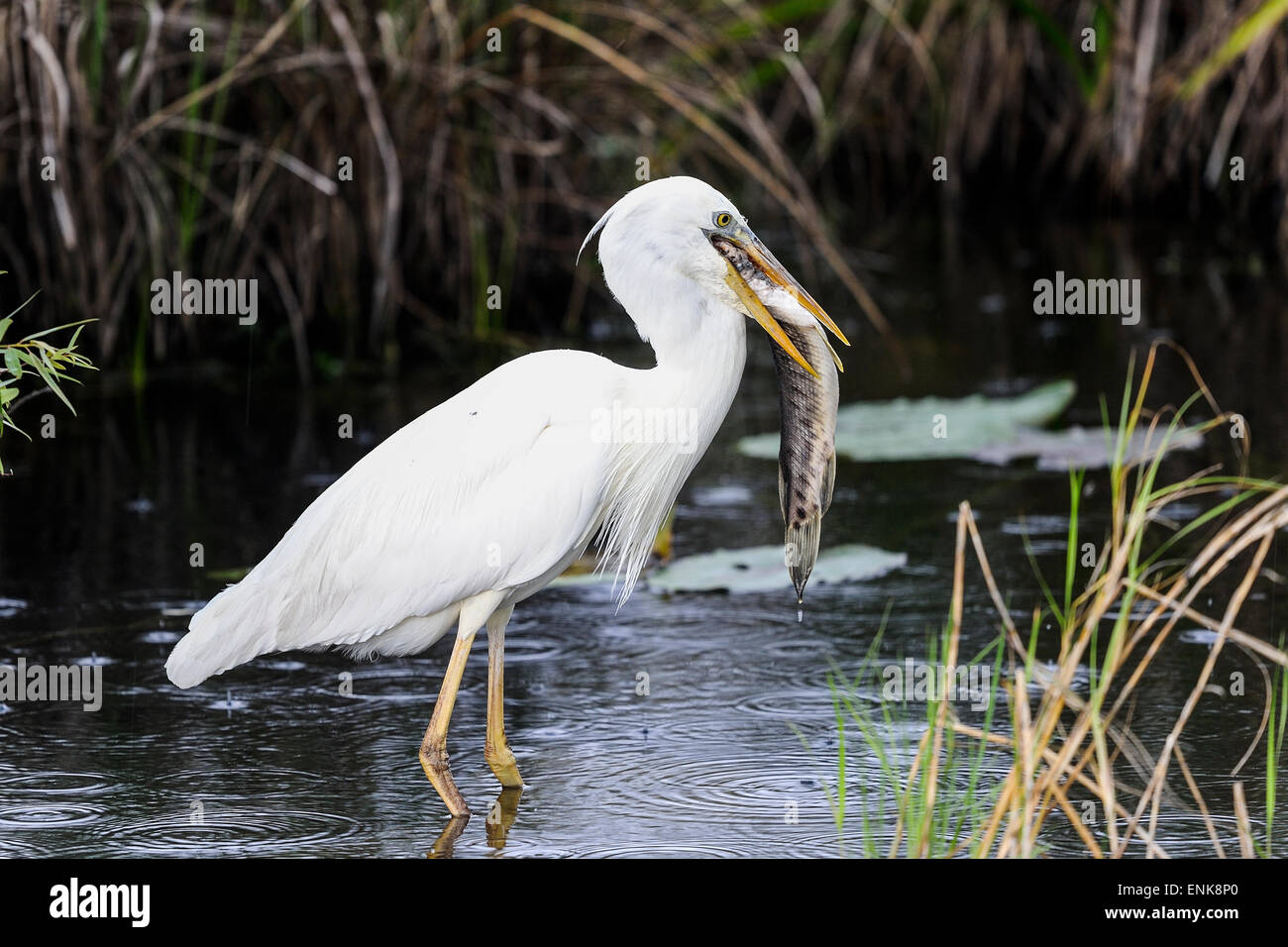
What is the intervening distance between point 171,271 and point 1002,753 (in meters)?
4.96

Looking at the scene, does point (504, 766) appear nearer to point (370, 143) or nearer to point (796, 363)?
point (796, 363)

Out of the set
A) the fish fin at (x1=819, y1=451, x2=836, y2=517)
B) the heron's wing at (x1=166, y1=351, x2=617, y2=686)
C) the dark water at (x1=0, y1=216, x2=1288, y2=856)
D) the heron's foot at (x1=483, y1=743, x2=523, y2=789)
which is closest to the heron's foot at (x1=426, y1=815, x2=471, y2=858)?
the dark water at (x1=0, y1=216, x2=1288, y2=856)

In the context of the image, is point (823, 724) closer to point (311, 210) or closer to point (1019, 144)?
point (311, 210)

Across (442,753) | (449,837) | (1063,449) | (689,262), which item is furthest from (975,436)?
(449,837)

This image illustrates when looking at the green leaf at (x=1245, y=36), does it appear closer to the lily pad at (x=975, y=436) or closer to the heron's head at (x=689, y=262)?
the lily pad at (x=975, y=436)

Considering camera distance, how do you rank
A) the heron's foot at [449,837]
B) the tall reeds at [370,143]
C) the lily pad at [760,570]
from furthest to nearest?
1. the tall reeds at [370,143]
2. the lily pad at [760,570]
3. the heron's foot at [449,837]

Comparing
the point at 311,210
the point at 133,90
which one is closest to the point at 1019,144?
the point at 311,210

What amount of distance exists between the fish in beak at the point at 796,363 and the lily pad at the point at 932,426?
264cm

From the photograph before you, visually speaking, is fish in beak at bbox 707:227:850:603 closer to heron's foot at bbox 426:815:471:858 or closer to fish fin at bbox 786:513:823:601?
fish fin at bbox 786:513:823:601

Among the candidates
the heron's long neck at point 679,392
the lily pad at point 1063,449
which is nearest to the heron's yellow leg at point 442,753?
the heron's long neck at point 679,392

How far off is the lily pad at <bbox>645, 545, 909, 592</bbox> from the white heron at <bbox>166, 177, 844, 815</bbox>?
1.30m

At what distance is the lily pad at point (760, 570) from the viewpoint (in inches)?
228

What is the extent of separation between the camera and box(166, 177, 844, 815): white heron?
14.2ft

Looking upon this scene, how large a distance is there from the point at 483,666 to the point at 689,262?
171 cm
